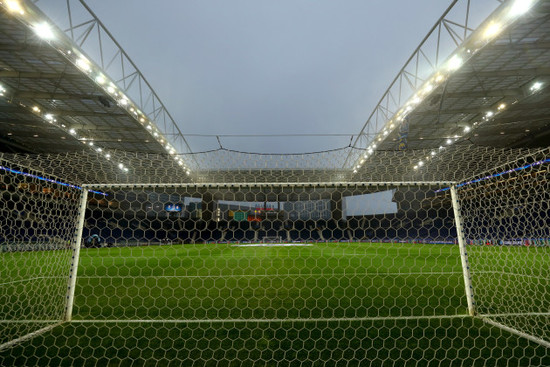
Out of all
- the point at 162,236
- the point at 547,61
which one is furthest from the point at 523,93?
the point at 162,236

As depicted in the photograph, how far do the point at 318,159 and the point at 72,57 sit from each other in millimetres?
7821

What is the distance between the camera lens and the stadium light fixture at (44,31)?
Answer: 6.66 m

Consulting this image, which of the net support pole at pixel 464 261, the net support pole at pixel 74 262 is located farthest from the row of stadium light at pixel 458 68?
the net support pole at pixel 74 262

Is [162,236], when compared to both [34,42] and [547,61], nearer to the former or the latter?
[34,42]

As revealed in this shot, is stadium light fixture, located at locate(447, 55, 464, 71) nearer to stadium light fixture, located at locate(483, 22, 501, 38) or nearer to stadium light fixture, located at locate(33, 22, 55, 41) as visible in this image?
stadium light fixture, located at locate(483, 22, 501, 38)

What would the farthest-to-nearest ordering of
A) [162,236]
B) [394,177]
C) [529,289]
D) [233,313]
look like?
[162,236]
[394,177]
[529,289]
[233,313]

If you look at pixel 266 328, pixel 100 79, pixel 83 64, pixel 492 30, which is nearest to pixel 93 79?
pixel 100 79

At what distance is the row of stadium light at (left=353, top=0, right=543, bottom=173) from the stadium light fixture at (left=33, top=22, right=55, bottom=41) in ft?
27.0

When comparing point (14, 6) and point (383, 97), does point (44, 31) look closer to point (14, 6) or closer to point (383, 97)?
point (14, 6)

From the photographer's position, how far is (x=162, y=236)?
25078mm

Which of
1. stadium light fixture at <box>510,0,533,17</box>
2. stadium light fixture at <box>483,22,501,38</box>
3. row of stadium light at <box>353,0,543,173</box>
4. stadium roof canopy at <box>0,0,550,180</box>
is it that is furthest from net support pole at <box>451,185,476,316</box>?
stadium light fixture at <box>483,22,501,38</box>

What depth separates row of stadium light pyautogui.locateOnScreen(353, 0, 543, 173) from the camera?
5.92 m

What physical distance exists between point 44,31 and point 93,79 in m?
2.35

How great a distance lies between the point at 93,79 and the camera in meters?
9.12
